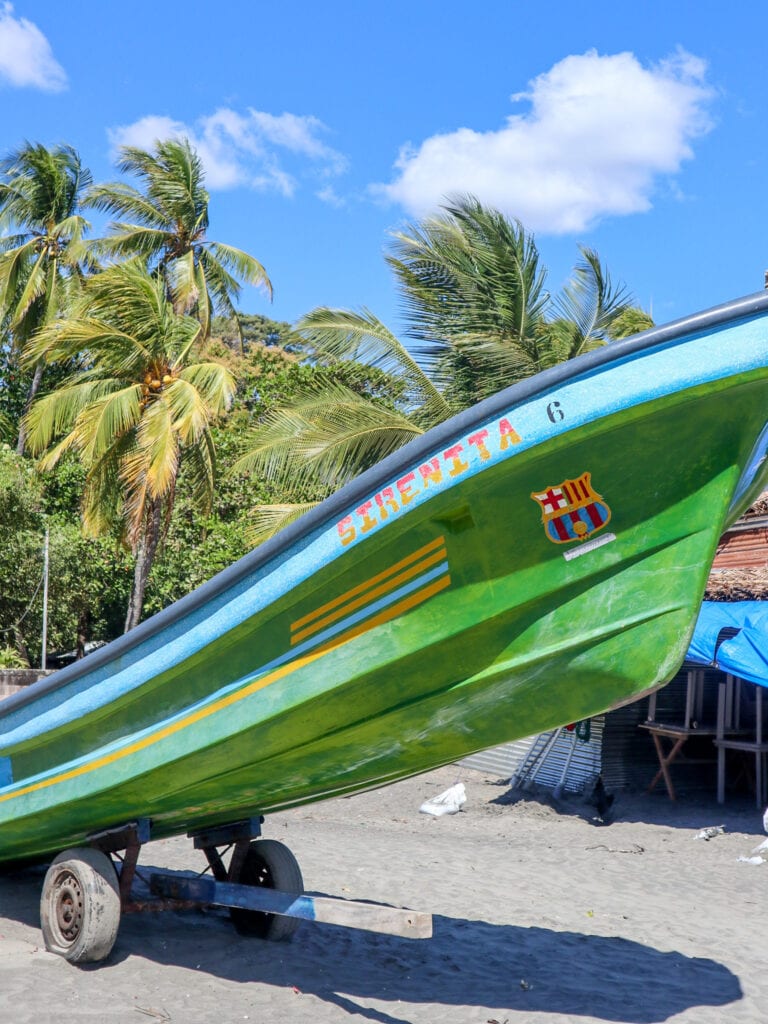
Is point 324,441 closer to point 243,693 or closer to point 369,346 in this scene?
point 369,346

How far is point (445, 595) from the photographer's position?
4527 mm

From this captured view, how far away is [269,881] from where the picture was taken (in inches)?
238

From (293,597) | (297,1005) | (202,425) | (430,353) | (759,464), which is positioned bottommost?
(297,1005)

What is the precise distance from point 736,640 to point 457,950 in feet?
17.5

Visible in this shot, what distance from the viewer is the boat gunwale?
409 centimetres

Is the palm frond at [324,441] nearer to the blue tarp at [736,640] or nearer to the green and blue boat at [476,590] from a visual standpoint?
the blue tarp at [736,640]

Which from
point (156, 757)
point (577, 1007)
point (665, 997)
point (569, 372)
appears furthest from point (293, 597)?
point (665, 997)

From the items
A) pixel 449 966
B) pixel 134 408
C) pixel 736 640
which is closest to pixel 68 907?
pixel 449 966

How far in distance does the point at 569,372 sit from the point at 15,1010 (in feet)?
12.1

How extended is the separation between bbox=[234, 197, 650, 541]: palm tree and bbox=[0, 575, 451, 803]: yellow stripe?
7677 mm

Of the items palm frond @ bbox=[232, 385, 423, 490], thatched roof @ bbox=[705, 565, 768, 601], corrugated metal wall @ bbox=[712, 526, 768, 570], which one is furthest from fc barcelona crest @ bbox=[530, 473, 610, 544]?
palm frond @ bbox=[232, 385, 423, 490]

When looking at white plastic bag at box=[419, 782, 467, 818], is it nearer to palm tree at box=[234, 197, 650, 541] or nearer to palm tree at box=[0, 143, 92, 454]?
palm tree at box=[234, 197, 650, 541]

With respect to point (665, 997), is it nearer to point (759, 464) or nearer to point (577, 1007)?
point (577, 1007)

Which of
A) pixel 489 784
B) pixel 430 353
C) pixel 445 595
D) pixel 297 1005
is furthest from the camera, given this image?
pixel 430 353
